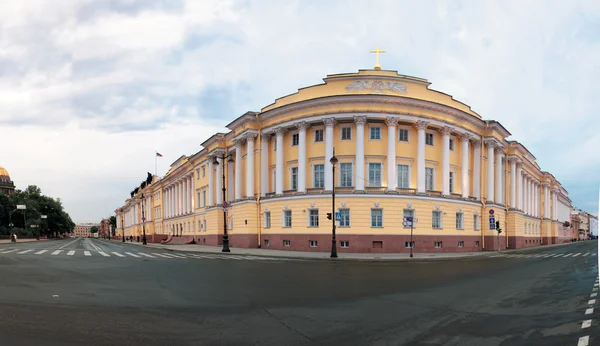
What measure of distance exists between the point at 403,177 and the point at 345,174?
517 cm

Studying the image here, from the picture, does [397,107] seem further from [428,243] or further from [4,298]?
[4,298]

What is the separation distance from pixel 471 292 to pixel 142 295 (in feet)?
30.2

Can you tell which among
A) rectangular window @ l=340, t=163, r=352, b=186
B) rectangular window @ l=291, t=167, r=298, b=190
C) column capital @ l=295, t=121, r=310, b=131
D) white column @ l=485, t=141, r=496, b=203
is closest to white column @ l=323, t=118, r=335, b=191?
rectangular window @ l=340, t=163, r=352, b=186

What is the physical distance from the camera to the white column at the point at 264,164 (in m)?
42.4

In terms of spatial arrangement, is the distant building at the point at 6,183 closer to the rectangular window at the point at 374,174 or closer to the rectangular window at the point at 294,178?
the rectangular window at the point at 294,178

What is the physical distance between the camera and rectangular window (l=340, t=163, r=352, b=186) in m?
36.6

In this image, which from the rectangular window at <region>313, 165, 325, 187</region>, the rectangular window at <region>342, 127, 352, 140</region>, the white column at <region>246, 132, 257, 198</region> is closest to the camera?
the rectangular window at <region>342, 127, 352, 140</region>

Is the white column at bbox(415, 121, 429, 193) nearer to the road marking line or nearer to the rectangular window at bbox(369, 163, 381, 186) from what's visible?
the rectangular window at bbox(369, 163, 381, 186)

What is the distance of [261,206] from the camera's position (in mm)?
41906

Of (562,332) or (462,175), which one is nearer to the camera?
(562,332)

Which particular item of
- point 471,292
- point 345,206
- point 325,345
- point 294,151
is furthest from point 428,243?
point 325,345

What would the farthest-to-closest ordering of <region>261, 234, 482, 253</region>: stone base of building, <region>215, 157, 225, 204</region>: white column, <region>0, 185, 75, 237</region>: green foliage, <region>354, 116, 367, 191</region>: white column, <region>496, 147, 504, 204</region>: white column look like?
→ <region>0, 185, 75, 237</region>: green foliage < <region>215, 157, 225, 204</region>: white column < <region>496, 147, 504, 204</region>: white column < <region>354, 116, 367, 191</region>: white column < <region>261, 234, 482, 253</region>: stone base of building

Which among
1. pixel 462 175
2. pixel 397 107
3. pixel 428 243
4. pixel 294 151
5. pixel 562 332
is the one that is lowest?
pixel 428 243

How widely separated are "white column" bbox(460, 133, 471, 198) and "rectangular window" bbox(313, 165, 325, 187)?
1383 cm
